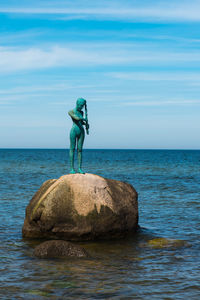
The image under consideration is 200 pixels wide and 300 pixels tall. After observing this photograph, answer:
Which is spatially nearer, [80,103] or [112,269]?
[112,269]

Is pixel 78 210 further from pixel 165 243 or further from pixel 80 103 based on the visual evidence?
pixel 80 103

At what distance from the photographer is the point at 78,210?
12.4 metres

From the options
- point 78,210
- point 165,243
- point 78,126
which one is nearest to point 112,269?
point 78,210

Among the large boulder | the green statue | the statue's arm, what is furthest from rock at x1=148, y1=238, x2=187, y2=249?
the statue's arm

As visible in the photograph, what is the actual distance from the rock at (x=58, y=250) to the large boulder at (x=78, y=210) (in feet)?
5.21

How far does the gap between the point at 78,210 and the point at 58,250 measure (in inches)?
72.7

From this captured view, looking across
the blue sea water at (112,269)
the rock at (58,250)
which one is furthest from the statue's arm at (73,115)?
the rock at (58,250)

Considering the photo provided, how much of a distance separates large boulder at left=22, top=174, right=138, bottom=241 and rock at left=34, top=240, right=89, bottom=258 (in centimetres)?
159

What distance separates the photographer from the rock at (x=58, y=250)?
10.8 metres

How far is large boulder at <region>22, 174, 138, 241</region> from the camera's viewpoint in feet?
40.9

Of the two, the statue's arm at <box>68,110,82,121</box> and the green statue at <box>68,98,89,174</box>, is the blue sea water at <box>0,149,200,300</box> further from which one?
the statue's arm at <box>68,110,82,121</box>

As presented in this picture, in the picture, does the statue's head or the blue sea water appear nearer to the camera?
the blue sea water

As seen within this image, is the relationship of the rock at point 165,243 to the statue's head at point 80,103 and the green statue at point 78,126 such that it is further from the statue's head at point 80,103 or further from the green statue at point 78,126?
the statue's head at point 80,103

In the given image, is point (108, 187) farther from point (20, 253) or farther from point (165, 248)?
point (20, 253)
